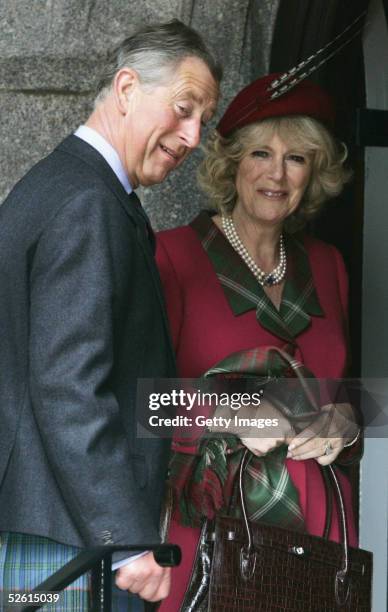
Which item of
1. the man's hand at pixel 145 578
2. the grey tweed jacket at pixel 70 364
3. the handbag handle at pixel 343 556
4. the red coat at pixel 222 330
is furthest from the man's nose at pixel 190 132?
the man's hand at pixel 145 578

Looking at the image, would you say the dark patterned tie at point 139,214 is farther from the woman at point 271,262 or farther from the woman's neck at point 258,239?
the woman's neck at point 258,239

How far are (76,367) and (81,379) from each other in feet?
0.08

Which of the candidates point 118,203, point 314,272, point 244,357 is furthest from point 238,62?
point 118,203

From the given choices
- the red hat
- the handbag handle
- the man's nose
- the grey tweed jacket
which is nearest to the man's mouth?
the man's nose

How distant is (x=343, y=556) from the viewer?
298 centimetres

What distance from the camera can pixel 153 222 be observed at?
4012mm

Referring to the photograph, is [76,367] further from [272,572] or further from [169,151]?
[272,572]

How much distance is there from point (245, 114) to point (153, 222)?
57 cm

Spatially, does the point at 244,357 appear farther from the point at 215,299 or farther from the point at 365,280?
the point at 365,280

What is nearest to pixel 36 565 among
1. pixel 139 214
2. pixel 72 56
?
pixel 139 214

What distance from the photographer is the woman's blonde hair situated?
354 cm

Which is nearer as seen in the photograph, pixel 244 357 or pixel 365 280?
pixel 244 357

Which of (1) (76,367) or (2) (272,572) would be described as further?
(2) (272,572)

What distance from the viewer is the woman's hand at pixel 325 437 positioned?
3.15 metres
